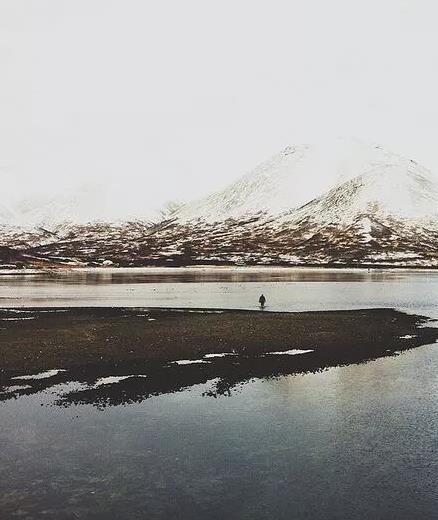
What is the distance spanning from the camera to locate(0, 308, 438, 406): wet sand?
26234 mm

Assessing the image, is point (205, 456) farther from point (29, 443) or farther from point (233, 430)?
point (29, 443)

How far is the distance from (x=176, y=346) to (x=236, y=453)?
17.5m

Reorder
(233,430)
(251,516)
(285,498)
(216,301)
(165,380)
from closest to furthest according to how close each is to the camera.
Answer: (251,516)
(285,498)
(233,430)
(165,380)
(216,301)

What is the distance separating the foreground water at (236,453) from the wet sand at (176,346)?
177 cm

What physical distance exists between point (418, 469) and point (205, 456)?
5868 mm

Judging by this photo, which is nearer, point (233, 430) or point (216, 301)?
point (233, 430)

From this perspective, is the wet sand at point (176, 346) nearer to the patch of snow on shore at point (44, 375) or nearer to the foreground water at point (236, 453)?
the patch of snow on shore at point (44, 375)

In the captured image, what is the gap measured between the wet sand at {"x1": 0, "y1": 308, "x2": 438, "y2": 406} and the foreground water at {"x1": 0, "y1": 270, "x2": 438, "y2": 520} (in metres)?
1.77

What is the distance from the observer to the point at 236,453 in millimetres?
17469

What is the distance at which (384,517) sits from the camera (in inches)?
529

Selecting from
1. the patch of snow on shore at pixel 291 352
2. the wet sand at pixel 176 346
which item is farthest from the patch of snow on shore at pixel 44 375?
the patch of snow on shore at pixel 291 352

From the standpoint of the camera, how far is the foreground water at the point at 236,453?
14.0 metres

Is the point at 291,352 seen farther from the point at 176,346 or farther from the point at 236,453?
the point at 236,453

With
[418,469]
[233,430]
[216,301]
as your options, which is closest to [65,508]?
[233,430]
